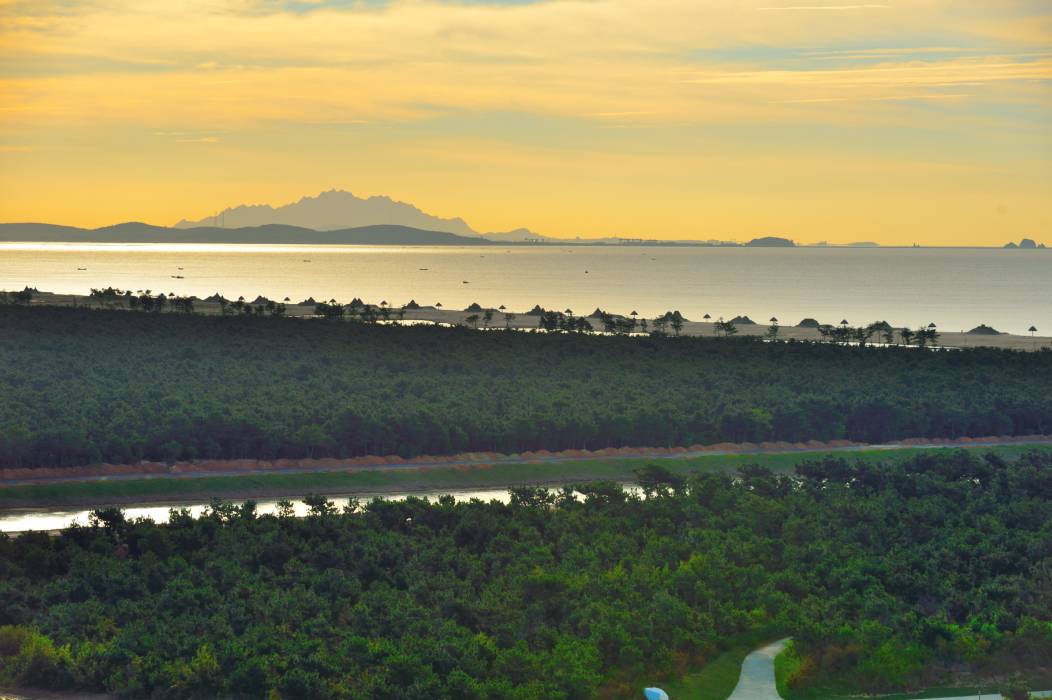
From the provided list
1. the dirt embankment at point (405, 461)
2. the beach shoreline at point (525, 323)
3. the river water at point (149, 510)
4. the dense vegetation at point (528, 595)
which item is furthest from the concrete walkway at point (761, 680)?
the beach shoreline at point (525, 323)

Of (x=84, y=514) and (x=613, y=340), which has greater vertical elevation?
(x=613, y=340)

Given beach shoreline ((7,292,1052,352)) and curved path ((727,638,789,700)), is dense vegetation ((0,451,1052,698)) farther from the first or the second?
beach shoreline ((7,292,1052,352))

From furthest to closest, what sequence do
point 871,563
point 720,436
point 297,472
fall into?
point 720,436
point 297,472
point 871,563

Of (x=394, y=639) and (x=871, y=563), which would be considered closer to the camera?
(x=394, y=639)

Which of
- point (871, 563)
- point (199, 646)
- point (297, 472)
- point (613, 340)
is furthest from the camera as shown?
point (613, 340)

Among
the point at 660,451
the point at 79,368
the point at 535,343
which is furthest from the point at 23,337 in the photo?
the point at 660,451

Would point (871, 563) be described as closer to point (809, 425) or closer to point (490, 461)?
point (490, 461)

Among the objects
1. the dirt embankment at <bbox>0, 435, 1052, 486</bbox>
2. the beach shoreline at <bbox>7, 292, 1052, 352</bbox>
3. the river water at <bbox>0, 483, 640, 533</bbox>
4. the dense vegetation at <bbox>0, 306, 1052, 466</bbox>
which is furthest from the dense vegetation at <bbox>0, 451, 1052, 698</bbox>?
the beach shoreline at <bbox>7, 292, 1052, 352</bbox>
